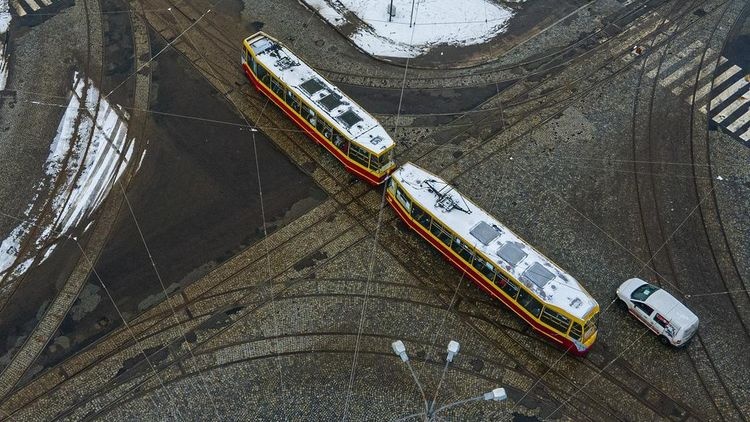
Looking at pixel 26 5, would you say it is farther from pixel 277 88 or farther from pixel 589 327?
pixel 589 327

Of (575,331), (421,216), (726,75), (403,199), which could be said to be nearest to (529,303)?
(575,331)

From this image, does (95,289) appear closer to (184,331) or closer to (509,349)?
(184,331)

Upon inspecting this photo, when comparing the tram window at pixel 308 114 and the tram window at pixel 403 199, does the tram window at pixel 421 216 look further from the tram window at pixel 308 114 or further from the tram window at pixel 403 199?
the tram window at pixel 308 114

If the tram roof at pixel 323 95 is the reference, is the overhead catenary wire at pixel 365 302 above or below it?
below

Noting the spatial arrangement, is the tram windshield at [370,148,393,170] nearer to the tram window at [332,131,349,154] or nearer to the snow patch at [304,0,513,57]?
the tram window at [332,131,349,154]

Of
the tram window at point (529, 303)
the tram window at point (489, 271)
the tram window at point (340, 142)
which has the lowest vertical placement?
the tram window at point (529, 303)

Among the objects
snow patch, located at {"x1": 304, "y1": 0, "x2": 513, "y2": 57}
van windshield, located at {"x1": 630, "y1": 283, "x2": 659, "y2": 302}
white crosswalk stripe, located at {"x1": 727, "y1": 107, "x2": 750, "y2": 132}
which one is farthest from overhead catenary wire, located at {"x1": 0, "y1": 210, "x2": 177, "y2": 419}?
white crosswalk stripe, located at {"x1": 727, "y1": 107, "x2": 750, "y2": 132}

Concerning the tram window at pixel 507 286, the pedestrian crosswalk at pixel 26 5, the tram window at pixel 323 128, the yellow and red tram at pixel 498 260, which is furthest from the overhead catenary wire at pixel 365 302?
the pedestrian crosswalk at pixel 26 5

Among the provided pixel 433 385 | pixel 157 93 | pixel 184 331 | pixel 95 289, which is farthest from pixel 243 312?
pixel 157 93
